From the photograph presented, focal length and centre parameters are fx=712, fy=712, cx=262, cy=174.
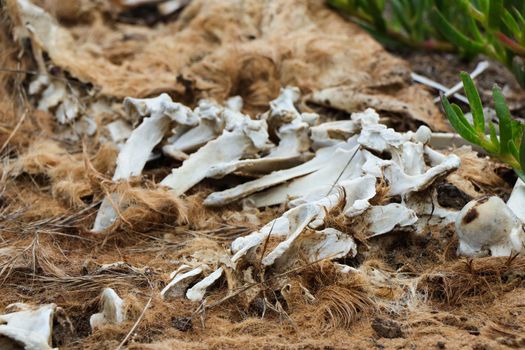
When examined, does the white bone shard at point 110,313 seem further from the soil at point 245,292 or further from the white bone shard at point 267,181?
the white bone shard at point 267,181

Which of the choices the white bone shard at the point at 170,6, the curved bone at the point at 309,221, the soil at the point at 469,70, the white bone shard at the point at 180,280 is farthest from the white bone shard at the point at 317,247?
the white bone shard at the point at 170,6

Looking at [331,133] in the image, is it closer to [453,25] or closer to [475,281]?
[475,281]

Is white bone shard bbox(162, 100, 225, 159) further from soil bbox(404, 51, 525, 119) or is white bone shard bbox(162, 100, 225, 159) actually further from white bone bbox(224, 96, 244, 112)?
soil bbox(404, 51, 525, 119)

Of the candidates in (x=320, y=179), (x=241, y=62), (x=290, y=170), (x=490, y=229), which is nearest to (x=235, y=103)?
(x=241, y=62)

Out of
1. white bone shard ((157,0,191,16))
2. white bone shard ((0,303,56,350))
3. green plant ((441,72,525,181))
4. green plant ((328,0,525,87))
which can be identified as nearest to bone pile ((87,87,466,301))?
green plant ((441,72,525,181))

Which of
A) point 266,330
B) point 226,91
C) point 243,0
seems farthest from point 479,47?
point 266,330
